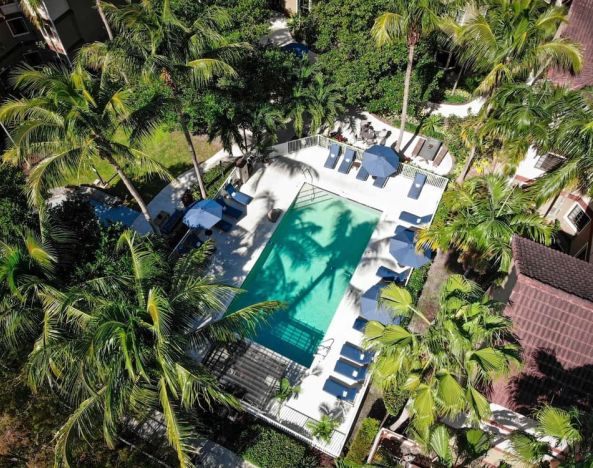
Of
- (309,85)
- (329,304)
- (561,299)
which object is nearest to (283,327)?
(329,304)

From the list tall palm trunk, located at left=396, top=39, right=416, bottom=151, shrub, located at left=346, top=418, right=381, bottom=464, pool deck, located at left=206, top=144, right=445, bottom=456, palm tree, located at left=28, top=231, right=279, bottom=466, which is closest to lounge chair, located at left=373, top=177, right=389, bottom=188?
pool deck, located at left=206, top=144, right=445, bottom=456

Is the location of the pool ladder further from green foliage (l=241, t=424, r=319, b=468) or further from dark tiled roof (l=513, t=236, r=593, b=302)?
dark tiled roof (l=513, t=236, r=593, b=302)

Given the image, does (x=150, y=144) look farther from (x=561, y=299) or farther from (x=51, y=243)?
(x=561, y=299)

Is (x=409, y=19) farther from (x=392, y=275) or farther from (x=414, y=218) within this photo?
(x=392, y=275)

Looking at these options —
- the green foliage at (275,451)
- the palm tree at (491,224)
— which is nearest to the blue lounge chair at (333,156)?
the palm tree at (491,224)

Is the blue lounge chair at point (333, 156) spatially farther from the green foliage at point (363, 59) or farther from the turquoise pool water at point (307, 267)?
the green foliage at point (363, 59)

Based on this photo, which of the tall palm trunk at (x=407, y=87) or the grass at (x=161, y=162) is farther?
the grass at (x=161, y=162)
